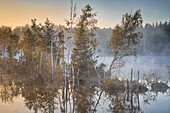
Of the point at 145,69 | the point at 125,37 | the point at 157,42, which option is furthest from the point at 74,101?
the point at 157,42

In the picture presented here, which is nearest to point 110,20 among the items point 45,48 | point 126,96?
point 45,48

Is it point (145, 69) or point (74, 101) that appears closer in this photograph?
point (74, 101)

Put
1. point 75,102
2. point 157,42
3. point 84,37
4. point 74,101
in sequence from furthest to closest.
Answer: point 157,42 → point 84,37 → point 74,101 → point 75,102

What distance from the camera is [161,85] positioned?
19547mm

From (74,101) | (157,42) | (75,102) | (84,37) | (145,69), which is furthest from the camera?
(157,42)

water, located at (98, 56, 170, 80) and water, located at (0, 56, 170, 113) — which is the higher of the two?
water, located at (98, 56, 170, 80)

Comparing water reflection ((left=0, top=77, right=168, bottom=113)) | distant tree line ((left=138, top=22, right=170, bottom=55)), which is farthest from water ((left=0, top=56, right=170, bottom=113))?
distant tree line ((left=138, top=22, right=170, bottom=55))

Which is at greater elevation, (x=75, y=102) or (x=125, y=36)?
(x=125, y=36)

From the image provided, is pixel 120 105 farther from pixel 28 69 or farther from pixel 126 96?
pixel 28 69

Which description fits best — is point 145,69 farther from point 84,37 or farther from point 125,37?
point 84,37

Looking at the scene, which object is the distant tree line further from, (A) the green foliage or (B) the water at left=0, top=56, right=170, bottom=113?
(B) the water at left=0, top=56, right=170, bottom=113

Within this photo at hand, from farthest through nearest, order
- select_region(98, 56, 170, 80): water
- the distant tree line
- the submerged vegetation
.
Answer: the distant tree line, select_region(98, 56, 170, 80): water, the submerged vegetation

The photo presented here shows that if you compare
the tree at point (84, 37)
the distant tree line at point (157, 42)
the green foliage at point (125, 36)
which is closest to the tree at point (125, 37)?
the green foliage at point (125, 36)

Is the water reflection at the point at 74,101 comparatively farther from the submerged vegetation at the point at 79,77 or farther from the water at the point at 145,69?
the water at the point at 145,69
